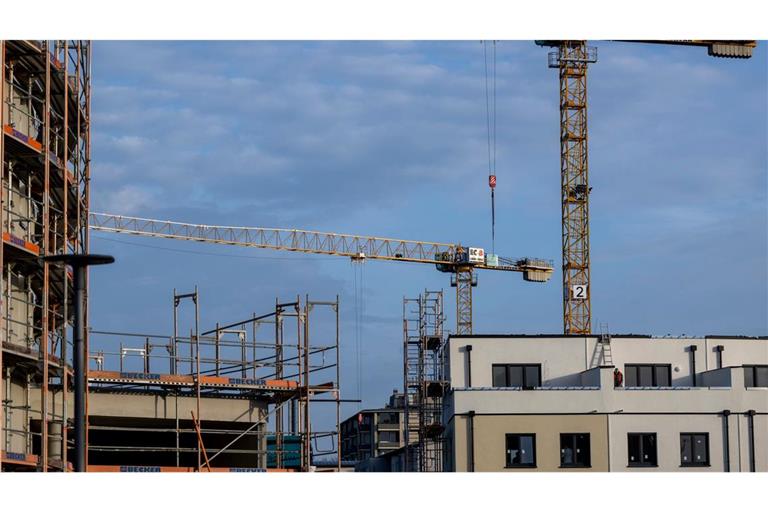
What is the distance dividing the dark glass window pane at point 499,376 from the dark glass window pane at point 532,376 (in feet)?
3.07

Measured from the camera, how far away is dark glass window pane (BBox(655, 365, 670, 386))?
6097 centimetres

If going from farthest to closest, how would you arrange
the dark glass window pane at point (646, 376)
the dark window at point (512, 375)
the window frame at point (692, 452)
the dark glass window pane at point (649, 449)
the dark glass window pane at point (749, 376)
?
1. the dark glass window pane at point (646, 376)
2. the dark glass window pane at point (749, 376)
3. the dark window at point (512, 375)
4. the dark glass window pane at point (649, 449)
5. the window frame at point (692, 452)

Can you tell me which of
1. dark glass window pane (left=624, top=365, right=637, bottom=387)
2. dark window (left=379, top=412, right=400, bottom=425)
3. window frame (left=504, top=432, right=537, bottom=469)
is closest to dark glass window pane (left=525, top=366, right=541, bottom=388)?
window frame (left=504, top=432, right=537, bottom=469)

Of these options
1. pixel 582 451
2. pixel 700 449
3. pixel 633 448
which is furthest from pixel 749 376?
pixel 582 451

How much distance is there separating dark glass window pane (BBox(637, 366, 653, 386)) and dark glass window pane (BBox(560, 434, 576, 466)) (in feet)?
18.4

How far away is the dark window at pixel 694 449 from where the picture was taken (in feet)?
189

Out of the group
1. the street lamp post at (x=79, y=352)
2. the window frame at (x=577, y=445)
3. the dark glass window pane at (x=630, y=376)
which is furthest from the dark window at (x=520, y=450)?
the street lamp post at (x=79, y=352)

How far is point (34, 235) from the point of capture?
40.1 metres

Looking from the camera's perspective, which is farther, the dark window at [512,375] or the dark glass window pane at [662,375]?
the dark glass window pane at [662,375]

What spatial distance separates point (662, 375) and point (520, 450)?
8.07 meters

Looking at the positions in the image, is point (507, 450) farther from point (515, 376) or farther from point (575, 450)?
point (515, 376)

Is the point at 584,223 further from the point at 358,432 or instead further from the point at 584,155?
the point at 358,432

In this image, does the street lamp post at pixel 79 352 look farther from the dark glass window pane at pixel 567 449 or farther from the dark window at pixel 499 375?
the dark window at pixel 499 375
